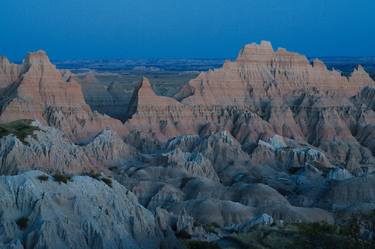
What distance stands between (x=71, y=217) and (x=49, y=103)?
178ft

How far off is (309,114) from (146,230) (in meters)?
65.5

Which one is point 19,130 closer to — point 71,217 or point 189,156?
point 189,156

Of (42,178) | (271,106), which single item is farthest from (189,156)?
(42,178)

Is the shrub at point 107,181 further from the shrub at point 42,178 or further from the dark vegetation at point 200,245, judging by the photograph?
the dark vegetation at point 200,245

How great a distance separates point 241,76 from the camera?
104938mm

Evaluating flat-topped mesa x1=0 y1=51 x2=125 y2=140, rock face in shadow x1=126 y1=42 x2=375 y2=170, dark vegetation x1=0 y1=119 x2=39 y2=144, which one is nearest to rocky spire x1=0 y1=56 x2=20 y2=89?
flat-topped mesa x1=0 y1=51 x2=125 y2=140

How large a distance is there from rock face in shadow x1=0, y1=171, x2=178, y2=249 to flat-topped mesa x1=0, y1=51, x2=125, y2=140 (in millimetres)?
46266

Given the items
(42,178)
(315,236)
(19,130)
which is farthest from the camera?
(19,130)

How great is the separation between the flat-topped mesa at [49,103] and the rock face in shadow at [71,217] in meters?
46.3

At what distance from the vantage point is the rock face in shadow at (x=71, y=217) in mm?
31672

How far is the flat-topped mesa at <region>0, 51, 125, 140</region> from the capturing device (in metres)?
81.9

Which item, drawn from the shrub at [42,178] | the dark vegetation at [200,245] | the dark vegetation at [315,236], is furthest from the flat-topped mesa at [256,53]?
the shrub at [42,178]

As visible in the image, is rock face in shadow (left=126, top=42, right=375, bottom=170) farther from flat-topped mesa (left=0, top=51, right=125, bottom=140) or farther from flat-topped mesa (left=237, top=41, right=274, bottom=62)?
flat-topped mesa (left=0, top=51, right=125, bottom=140)

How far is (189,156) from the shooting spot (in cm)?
7050
